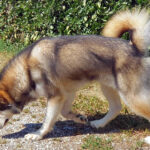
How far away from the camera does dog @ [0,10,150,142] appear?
3.94 meters

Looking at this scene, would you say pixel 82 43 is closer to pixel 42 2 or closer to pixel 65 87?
pixel 65 87

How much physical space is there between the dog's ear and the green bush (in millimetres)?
3098

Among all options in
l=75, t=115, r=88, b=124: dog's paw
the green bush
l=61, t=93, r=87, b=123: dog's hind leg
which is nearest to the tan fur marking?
l=61, t=93, r=87, b=123: dog's hind leg

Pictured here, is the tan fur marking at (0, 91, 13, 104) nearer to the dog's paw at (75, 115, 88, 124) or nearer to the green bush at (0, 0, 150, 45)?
the dog's paw at (75, 115, 88, 124)

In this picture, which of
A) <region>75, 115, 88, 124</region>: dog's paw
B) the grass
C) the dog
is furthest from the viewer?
<region>75, 115, 88, 124</region>: dog's paw

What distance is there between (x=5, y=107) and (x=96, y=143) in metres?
1.14

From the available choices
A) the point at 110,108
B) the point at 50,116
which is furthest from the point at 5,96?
the point at 110,108

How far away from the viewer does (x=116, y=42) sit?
4.07 meters

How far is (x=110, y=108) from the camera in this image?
15.2 feet

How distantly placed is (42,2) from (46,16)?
1.15 ft

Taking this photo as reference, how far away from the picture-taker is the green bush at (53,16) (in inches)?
264

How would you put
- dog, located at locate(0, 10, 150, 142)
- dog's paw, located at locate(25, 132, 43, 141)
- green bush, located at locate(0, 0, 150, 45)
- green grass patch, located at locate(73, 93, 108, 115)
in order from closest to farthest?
1. dog, located at locate(0, 10, 150, 142)
2. dog's paw, located at locate(25, 132, 43, 141)
3. green grass patch, located at locate(73, 93, 108, 115)
4. green bush, located at locate(0, 0, 150, 45)

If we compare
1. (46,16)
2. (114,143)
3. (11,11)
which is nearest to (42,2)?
(46,16)

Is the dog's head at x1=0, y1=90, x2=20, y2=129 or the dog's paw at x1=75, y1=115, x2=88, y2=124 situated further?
the dog's paw at x1=75, y1=115, x2=88, y2=124
